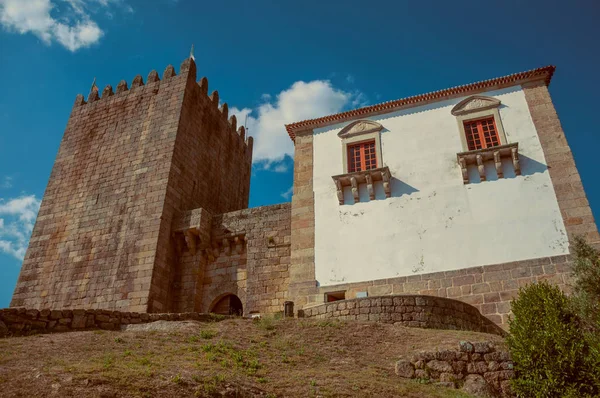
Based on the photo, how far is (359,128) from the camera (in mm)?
16094

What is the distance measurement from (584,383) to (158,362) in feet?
21.5

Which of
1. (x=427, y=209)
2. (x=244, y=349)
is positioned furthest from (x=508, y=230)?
(x=244, y=349)

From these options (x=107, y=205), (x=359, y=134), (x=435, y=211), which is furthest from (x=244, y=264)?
(x=435, y=211)

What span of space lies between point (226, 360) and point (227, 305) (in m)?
8.42

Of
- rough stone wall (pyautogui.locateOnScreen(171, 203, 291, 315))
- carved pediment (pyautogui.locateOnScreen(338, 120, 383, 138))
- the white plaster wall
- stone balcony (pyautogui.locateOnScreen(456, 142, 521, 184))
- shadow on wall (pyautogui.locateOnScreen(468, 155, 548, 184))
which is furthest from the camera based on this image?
carved pediment (pyautogui.locateOnScreen(338, 120, 383, 138))

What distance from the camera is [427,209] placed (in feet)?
45.9

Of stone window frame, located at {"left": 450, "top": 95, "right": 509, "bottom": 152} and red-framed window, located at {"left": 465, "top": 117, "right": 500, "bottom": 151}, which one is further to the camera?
stone window frame, located at {"left": 450, "top": 95, "right": 509, "bottom": 152}

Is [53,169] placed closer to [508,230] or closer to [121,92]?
[121,92]

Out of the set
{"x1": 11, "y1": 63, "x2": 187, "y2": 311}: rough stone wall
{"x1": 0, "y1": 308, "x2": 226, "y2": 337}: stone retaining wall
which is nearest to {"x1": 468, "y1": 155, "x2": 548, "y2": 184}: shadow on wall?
{"x1": 0, "y1": 308, "x2": 226, "y2": 337}: stone retaining wall

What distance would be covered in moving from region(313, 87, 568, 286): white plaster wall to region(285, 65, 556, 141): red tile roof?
25 cm

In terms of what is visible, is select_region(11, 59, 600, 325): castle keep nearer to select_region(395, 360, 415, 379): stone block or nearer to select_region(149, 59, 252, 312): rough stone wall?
select_region(149, 59, 252, 312): rough stone wall

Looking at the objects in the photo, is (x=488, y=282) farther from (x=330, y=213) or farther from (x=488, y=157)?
(x=330, y=213)

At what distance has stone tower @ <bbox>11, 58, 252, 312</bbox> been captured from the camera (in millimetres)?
15922

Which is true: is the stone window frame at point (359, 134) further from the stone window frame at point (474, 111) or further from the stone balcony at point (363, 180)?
the stone window frame at point (474, 111)
